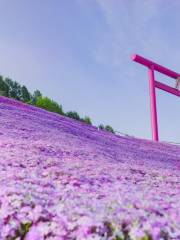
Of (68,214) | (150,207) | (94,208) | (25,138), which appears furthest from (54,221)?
(25,138)

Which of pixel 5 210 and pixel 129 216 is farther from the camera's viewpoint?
pixel 5 210

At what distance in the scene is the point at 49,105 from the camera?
47.0 meters

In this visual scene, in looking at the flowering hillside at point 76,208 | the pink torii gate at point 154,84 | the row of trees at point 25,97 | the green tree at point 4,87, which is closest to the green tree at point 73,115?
the row of trees at point 25,97

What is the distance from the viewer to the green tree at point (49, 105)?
46091mm

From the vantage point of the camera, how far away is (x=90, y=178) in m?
6.45

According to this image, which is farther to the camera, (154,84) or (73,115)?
(73,115)

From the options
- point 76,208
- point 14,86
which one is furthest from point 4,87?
point 76,208

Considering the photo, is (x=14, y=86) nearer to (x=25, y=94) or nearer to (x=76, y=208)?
(x=25, y=94)

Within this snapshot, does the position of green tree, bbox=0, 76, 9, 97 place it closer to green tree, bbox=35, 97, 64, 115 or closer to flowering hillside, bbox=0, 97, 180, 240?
green tree, bbox=35, 97, 64, 115

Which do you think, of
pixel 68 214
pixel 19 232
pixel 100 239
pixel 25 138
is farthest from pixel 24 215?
pixel 25 138

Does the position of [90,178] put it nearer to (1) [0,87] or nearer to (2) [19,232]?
(2) [19,232]

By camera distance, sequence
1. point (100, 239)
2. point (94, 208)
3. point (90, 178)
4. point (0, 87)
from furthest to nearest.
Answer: point (0, 87), point (90, 178), point (94, 208), point (100, 239)

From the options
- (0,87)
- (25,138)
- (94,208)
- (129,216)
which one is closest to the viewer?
(129,216)

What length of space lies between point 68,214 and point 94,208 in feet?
0.86
